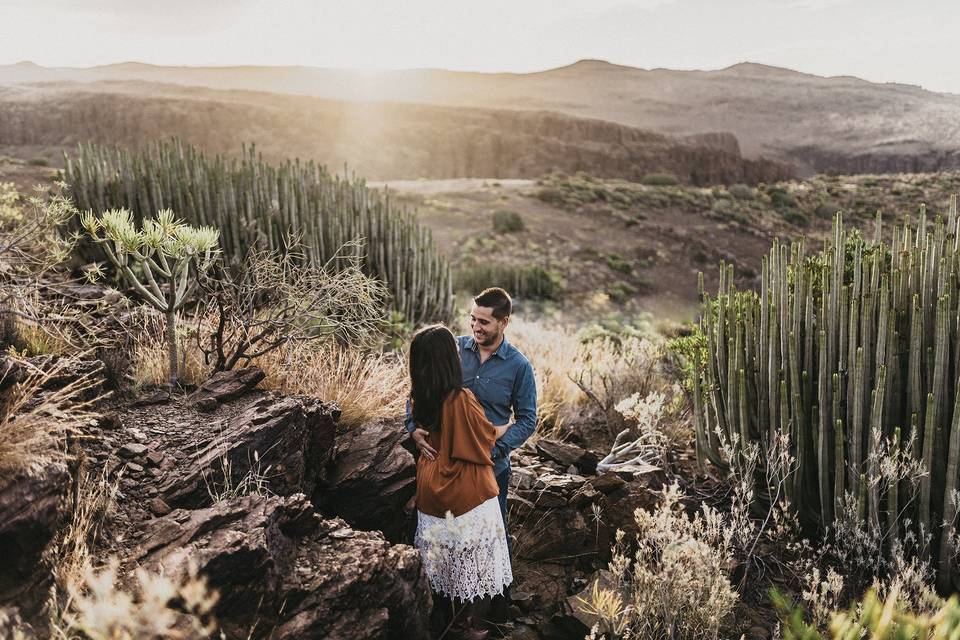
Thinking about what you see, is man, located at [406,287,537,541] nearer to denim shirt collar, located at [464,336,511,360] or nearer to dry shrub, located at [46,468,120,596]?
denim shirt collar, located at [464,336,511,360]

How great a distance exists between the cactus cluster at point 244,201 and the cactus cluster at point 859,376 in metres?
4.82

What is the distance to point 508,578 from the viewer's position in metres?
3.61

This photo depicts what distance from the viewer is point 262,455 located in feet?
11.8

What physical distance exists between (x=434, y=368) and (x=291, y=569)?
1.04m

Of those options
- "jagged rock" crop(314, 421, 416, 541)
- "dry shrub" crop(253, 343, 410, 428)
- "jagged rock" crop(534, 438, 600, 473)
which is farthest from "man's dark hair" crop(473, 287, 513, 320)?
"jagged rock" crop(534, 438, 600, 473)

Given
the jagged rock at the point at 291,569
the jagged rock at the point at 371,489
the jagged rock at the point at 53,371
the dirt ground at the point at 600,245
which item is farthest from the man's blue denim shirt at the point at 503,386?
the dirt ground at the point at 600,245

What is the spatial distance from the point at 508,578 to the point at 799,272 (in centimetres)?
262

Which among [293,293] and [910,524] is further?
[293,293]

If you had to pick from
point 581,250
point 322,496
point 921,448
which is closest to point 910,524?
point 921,448

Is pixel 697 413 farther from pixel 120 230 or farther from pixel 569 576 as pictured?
pixel 120 230

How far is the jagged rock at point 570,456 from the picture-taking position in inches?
213

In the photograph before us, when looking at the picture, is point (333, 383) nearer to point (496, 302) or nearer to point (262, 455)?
A: point (262, 455)

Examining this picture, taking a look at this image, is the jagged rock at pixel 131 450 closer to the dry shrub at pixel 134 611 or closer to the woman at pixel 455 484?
the dry shrub at pixel 134 611

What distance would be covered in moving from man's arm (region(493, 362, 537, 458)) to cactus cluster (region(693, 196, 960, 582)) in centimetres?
140
